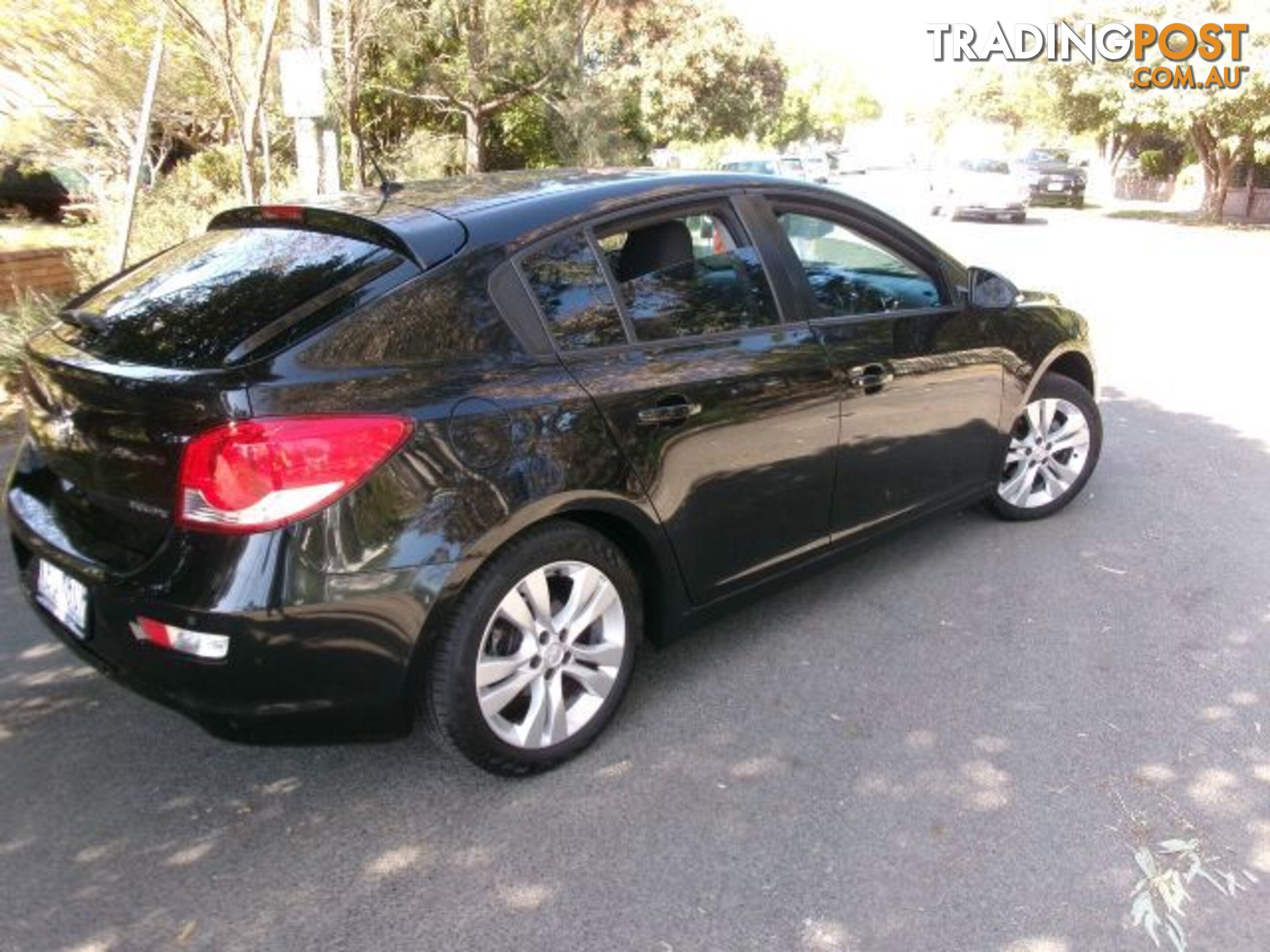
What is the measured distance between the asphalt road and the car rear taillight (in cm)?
90

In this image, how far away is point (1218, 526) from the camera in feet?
15.2

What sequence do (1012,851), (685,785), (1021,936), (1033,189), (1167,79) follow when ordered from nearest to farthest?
(1021,936)
(1012,851)
(685,785)
(1167,79)
(1033,189)

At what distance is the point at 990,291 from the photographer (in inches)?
158

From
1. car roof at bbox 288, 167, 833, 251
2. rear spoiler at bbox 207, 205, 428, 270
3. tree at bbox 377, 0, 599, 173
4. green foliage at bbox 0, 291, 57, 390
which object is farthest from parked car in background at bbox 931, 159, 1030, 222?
rear spoiler at bbox 207, 205, 428, 270

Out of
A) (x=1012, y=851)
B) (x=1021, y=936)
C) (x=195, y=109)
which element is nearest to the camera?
(x=1021, y=936)

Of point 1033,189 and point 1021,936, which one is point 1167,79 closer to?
point 1033,189

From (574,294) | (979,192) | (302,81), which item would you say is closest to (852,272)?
(574,294)

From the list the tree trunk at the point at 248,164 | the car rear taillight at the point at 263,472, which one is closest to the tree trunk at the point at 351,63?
the tree trunk at the point at 248,164

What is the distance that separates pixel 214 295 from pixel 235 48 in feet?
22.2

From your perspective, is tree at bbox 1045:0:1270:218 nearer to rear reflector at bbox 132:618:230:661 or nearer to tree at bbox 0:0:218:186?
tree at bbox 0:0:218:186

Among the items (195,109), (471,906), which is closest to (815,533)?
(471,906)

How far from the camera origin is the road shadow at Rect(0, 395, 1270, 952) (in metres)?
2.30

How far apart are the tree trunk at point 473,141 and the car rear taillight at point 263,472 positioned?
15046mm

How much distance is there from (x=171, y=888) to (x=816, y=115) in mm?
86568
